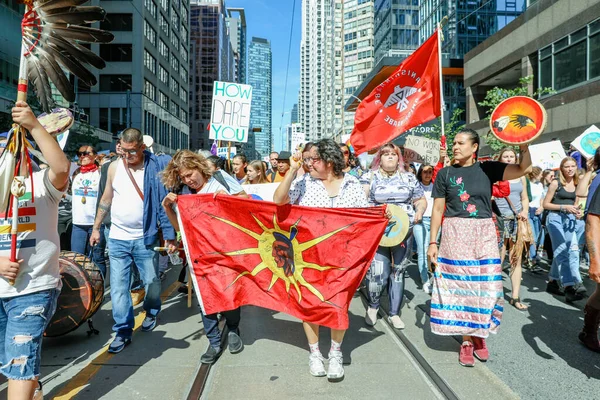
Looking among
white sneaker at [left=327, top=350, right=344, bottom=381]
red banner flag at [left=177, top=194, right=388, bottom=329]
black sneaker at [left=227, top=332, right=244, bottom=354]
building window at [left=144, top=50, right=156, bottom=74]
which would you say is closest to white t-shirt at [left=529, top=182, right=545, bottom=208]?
red banner flag at [left=177, top=194, right=388, bottom=329]

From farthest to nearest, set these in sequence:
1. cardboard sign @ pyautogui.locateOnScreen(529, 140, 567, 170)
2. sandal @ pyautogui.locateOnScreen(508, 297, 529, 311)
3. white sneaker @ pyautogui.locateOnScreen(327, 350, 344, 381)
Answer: cardboard sign @ pyautogui.locateOnScreen(529, 140, 567, 170)
sandal @ pyautogui.locateOnScreen(508, 297, 529, 311)
white sneaker @ pyautogui.locateOnScreen(327, 350, 344, 381)

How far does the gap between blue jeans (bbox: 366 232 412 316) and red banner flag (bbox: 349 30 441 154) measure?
81.1 inches

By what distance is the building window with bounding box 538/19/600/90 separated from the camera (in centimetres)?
1877

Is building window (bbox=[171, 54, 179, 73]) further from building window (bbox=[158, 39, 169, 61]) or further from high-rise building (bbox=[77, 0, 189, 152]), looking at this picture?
building window (bbox=[158, 39, 169, 61])

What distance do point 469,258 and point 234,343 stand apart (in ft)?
7.53

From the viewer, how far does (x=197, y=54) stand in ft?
385

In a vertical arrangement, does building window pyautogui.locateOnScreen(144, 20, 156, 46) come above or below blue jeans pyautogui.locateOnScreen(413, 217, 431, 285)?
above

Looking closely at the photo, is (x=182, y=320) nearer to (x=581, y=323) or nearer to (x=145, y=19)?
(x=581, y=323)

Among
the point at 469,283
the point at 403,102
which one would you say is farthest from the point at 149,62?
the point at 469,283

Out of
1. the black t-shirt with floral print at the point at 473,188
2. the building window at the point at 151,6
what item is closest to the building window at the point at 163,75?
the building window at the point at 151,6

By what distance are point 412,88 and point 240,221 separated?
3.83 metres

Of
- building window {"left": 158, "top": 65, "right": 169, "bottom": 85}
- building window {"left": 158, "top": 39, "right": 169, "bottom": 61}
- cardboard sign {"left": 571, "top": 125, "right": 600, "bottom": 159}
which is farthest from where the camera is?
building window {"left": 158, "top": 39, "right": 169, "bottom": 61}

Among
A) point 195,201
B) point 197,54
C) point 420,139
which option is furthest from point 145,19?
point 197,54

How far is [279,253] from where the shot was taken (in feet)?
13.5
